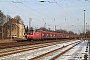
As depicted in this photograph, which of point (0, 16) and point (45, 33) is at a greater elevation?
point (0, 16)

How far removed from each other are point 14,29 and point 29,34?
54595mm

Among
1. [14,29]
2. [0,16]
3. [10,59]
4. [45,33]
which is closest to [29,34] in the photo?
[45,33]

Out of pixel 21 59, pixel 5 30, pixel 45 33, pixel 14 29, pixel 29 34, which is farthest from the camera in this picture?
pixel 14 29

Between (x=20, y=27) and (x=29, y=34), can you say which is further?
(x=20, y=27)

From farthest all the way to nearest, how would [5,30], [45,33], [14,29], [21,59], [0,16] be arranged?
[14,29] → [5,30] → [0,16] → [45,33] → [21,59]

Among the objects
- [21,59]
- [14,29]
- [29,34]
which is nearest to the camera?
[21,59]

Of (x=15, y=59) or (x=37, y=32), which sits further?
(x=37, y=32)

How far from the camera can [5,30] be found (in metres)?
98.6

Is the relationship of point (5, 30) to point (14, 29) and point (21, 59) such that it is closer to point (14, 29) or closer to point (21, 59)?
point (14, 29)

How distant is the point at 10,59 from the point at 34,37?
46314 mm

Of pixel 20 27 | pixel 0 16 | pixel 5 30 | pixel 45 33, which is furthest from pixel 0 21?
pixel 20 27

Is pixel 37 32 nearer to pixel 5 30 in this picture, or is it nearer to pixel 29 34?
pixel 29 34

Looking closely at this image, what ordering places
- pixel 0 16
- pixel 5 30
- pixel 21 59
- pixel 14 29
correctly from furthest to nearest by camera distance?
pixel 14 29 → pixel 5 30 → pixel 0 16 → pixel 21 59

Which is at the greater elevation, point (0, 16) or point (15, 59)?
point (0, 16)
